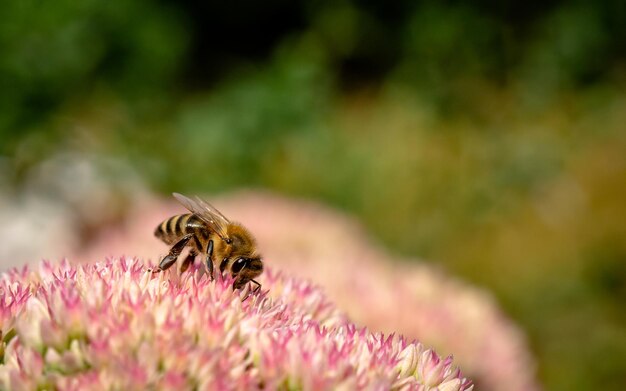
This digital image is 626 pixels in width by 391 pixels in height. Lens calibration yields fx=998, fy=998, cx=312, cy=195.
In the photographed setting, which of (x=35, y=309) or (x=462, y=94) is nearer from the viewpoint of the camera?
(x=35, y=309)

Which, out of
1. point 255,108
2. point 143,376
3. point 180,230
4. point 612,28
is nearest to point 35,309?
point 143,376

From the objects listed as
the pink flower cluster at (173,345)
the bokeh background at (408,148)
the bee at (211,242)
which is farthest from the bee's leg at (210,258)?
the bokeh background at (408,148)

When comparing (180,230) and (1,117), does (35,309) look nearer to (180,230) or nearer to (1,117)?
(180,230)

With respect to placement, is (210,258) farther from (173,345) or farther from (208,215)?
(173,345)

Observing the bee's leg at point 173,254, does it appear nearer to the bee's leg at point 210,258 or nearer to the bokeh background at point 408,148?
the bee's leg at point 210,258

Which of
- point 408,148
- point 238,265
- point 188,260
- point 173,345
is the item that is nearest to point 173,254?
point 188,260

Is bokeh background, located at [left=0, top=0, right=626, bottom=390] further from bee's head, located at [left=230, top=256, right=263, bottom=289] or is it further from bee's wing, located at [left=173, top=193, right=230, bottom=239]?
bee's head, located at [left=230, top=256, right=263, bottom=289]
